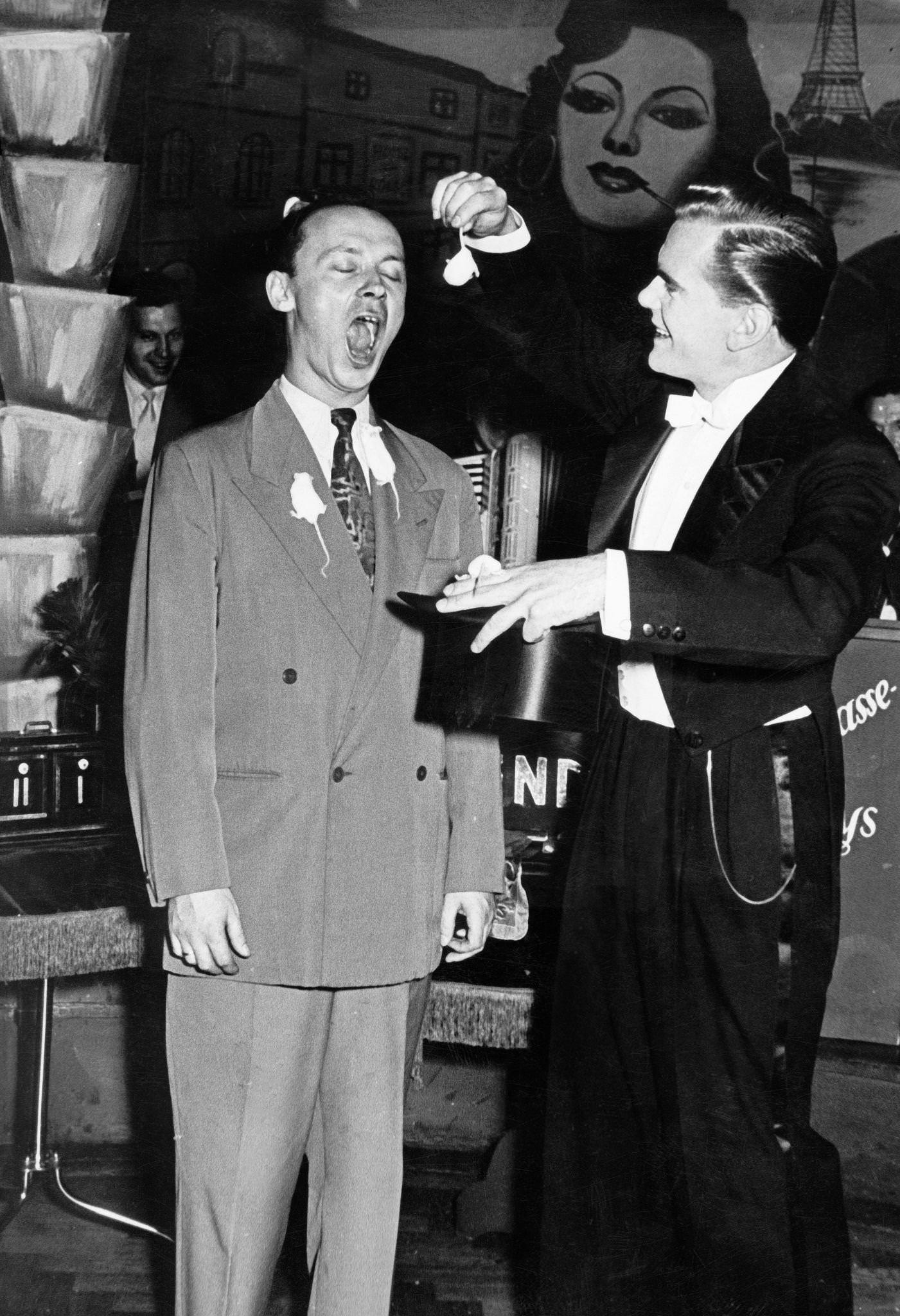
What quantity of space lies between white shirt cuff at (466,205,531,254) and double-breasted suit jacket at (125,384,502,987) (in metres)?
0.42

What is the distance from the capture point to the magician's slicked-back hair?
6.16ft

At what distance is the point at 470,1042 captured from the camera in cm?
223

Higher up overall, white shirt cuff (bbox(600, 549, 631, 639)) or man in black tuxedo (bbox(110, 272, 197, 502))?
man in black tuxedo (bbox(110, 272, 197, 502))

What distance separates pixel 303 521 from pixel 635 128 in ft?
3.10

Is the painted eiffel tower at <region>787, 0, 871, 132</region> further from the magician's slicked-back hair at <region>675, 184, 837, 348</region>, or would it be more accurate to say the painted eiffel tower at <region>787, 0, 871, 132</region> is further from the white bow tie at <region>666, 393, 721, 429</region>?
the white bow tie at <region>666, 393, 721, 429</region>

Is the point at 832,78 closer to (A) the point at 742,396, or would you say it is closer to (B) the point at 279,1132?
(A) the point at 742,396

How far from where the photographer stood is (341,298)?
1.87 meters

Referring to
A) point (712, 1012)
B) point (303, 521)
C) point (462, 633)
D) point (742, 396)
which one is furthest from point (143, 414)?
point (712, 1012)

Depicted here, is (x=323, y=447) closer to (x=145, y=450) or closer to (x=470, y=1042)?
(x=145, y=450)

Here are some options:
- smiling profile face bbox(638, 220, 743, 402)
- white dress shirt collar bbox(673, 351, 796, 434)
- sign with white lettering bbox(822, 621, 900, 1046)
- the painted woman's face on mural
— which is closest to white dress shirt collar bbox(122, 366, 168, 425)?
the painted woman's face on mural

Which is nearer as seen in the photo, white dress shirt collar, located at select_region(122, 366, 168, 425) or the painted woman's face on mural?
the painted woman's face on mural

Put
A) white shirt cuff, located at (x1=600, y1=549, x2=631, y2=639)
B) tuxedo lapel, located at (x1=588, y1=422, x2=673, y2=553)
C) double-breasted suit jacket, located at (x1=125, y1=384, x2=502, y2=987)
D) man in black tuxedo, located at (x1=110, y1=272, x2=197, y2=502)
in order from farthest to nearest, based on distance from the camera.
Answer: man in black tuxedo, located at (x1=110, y1=272, x2=197, y2=502) < tuxedo lapel, located at (x1=588, y1=422, x2=673, y2=553) < double-breasted suit jacket, located at (x1=125, y1=384, x2=502, y2=987) < white shirt cuff, located at (x1=600, y1=549, x2=631, y2=639)

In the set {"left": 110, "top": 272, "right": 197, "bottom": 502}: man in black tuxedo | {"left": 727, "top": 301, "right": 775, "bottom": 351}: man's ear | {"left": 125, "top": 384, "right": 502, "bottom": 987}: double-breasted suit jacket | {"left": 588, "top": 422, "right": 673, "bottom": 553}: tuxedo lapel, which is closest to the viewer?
{"left": 125, "top": 384, "right": 502, "bottom": 987}: double-breasted suit jacket

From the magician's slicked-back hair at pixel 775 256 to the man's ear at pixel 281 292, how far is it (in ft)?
2.07
